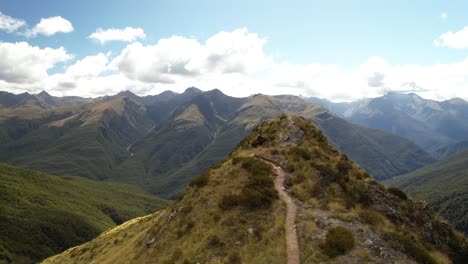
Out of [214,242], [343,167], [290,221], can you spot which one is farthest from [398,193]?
[214,242]

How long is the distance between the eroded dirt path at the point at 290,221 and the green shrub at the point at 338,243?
217cm

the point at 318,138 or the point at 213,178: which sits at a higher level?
the point at 318,138

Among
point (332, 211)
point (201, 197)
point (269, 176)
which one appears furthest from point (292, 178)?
point (201, 197)

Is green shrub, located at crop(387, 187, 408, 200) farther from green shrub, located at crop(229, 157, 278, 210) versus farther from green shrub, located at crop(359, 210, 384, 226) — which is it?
green shrub, located at crop(229, 157, 278, 210)

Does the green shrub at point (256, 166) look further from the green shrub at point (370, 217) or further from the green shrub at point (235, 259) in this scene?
the green shrub at point (235, 259)

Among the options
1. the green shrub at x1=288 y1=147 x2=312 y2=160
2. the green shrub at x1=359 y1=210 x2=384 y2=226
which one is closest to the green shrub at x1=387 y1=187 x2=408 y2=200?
the green shrub at x1=359 y1=210 x2=384 y2=226

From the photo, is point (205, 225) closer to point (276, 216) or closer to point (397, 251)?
point (276, 216)

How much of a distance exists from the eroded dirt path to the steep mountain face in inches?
3.0

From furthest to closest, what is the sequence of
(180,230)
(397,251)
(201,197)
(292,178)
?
(292,178), (201,197), (180,230), (397,251)

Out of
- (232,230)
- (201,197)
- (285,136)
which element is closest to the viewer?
(232,230)

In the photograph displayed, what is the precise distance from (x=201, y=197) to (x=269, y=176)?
748cm

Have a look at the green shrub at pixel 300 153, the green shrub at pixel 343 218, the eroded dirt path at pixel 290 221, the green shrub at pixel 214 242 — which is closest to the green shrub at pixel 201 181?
the eroded dirt path at pixel 290 221

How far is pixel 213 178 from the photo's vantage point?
121 feet

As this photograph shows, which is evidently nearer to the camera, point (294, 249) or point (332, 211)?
point (294, 249)
